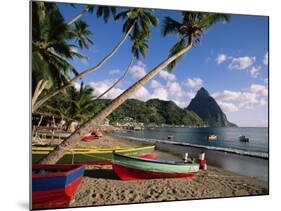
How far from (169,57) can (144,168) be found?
1.39 m

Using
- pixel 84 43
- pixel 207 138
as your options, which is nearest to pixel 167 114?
pixel 207 138

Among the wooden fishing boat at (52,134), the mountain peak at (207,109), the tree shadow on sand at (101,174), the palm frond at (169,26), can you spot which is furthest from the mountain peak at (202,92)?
the wooden fishing boat at (52,134)

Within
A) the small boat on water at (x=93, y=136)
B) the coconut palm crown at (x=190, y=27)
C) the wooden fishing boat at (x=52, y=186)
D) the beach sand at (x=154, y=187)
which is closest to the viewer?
the wooden fishing boat at (x=52, y=186)

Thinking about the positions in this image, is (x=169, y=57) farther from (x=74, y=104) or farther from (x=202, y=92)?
(x=74, y=104)

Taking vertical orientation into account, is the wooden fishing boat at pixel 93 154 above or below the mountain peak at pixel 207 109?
below

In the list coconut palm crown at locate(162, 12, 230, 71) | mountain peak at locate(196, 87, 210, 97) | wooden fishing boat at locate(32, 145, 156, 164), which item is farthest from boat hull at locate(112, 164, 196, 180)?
coconut palm crown at locate(162, 12, 230, 71)

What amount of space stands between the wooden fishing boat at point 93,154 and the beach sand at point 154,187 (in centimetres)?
7

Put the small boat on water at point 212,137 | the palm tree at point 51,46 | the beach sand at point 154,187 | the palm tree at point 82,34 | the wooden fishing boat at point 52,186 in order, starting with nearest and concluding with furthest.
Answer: the wooden fishing boat at point 52,186
the palm tree at point 51,46
the palm tree at point 82,34
the beach sand at point 154,187
the small boat on water at point 212,137

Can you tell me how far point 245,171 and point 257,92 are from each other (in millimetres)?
1058

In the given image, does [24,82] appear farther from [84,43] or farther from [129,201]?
[129,201]

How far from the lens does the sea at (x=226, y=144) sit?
5.17 m

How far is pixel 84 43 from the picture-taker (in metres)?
4.65

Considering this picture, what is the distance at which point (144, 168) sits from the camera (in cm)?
498

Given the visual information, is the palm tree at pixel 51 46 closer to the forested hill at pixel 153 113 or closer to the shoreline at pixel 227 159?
the forested hill at pixel 153 113
